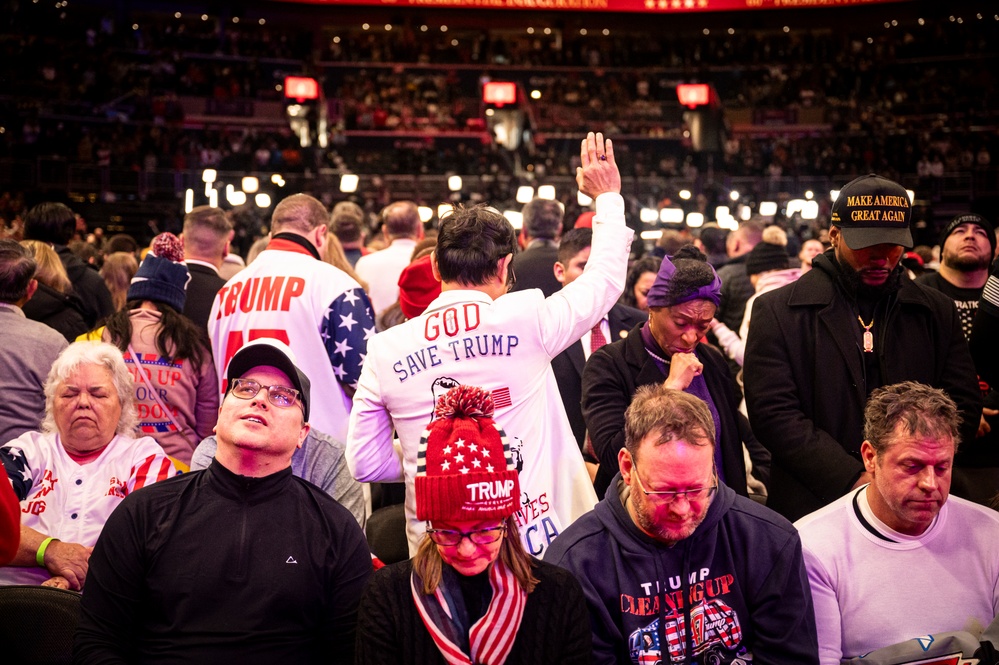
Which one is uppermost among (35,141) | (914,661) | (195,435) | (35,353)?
(35,141)

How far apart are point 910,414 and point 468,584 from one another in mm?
1280

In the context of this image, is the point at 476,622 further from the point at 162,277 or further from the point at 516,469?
the point at 162,277

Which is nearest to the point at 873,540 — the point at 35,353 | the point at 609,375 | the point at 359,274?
the point at 609,375

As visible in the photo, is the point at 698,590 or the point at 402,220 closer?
the point at 698,590

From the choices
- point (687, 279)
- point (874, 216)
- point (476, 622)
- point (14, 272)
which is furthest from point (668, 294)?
point (14, 272)

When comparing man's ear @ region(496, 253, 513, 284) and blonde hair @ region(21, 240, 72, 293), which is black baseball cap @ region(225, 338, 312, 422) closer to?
man's ear @ region(496, 253, 513, 284)

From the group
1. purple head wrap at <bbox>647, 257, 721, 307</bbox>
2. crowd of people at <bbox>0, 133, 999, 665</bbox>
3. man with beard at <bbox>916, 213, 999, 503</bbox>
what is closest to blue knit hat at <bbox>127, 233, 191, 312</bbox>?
crowd of people at <bbox>0, 133, 999, 665</bbox>

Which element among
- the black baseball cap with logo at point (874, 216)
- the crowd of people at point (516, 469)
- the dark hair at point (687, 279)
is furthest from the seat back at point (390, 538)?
the black baseball cap with logo at point (874, 216)

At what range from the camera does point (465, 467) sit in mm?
2162

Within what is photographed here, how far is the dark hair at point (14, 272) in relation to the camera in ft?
12.9

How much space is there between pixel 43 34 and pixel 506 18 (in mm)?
13241

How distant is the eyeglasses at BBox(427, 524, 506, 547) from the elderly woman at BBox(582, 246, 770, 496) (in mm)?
994

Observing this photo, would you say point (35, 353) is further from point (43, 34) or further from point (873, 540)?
point (43, 34)

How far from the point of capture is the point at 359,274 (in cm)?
578
